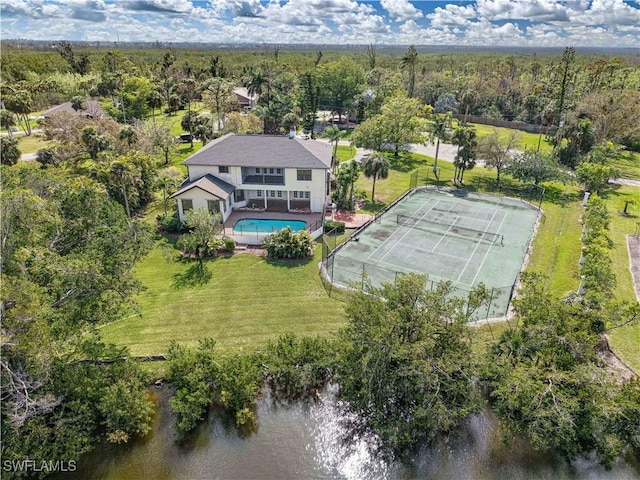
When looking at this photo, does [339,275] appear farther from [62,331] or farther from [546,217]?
[546,217]

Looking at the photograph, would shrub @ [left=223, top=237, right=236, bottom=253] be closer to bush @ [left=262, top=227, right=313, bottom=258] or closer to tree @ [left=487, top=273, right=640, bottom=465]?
bush @ [left=262, top=227, right=313, bottom=258]

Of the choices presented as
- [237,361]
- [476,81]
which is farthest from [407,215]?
[476,81]

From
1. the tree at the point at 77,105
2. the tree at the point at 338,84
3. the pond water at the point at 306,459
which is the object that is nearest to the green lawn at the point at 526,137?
the tree at the point at 338,84

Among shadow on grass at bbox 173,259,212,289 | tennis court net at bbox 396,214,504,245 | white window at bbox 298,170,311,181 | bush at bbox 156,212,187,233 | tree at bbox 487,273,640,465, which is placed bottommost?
shadow on grass at bbox 173,259,212,289

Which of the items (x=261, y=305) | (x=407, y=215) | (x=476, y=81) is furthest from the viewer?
(x=476, y=81)

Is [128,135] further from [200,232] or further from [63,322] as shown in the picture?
[63,322]

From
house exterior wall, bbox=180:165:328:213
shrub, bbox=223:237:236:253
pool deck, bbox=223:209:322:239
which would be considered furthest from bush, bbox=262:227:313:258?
house exterior wall, bbox=180:165:328:213
